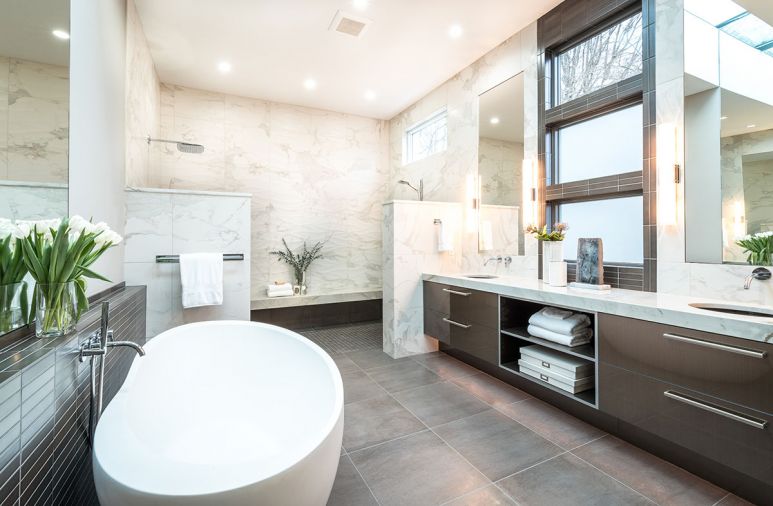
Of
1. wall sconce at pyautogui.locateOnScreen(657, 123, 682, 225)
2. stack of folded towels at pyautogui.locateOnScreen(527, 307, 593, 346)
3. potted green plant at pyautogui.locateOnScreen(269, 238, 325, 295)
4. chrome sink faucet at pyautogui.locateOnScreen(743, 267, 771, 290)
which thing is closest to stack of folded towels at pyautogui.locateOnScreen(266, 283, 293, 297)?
potted green plant at pyautogui.locateOnScreen(269, 238, 325, 295)

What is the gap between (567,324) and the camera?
2.13 meters

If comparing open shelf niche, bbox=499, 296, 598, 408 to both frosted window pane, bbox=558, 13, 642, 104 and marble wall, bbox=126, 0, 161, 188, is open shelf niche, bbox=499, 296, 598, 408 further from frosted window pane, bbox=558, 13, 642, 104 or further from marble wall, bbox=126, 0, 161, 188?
marble wall, bbox=126, 0, 161, 188

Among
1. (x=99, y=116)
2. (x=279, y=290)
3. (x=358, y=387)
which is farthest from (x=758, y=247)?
(x=279, y=290)

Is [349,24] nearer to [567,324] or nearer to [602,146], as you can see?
[602,146]

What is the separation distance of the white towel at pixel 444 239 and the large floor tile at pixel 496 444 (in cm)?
168

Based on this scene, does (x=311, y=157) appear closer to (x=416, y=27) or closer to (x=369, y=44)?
(x=369, y=44)

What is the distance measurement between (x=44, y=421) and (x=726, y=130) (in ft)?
9.95

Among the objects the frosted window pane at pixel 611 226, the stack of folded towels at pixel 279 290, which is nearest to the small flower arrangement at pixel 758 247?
the frosted window pane at pixel 611 226

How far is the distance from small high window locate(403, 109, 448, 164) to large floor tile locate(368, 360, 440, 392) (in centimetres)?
248

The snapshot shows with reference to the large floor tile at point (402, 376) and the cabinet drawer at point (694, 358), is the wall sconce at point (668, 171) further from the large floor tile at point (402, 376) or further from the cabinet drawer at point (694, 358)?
the large floor tile at point (402, 376)

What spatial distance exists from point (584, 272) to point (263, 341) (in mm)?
2145

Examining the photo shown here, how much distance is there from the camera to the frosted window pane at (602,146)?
2.29 m

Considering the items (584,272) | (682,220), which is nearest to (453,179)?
(584,272)

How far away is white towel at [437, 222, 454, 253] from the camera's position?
11.4ft
